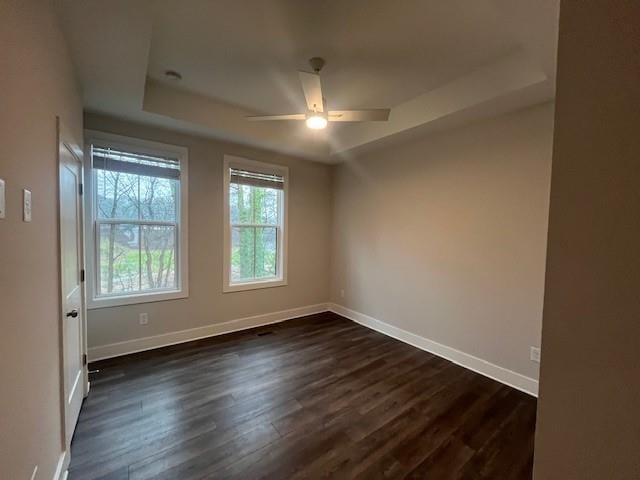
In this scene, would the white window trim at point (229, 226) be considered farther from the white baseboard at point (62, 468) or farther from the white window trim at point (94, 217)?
the white baseboard at point (62, 468)

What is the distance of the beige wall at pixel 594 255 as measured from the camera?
58 cm

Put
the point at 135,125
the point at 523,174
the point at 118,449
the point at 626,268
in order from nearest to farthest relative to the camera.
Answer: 1. the point at 626,268
2. the point at 118,449
3. the point at 523,174
4. the point at 135,125

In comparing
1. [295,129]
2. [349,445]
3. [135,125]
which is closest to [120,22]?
[135,125]

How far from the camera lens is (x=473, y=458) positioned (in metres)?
1.79

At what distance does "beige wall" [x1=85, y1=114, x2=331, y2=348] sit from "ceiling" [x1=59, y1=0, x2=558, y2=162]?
12.5 inches

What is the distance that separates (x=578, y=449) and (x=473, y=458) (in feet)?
4.83

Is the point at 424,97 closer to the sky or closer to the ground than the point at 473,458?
closer to the sky

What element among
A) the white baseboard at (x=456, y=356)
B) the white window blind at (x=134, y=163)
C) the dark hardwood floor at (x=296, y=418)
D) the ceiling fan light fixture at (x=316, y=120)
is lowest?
the dark hardwood floor at (x=296, y=418)

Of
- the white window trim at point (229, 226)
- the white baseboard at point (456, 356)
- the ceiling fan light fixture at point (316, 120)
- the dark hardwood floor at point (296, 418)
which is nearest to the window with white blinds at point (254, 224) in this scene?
the white window trim at point (229, 226)

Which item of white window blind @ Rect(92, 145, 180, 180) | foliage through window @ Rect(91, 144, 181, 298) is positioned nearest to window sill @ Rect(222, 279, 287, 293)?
foliage through window @ Rect(91, 144, 181, 298)

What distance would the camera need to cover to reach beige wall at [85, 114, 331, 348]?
121 inches

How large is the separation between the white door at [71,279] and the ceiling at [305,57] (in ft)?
2.26

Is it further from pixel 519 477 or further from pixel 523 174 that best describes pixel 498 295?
pixel 519 477

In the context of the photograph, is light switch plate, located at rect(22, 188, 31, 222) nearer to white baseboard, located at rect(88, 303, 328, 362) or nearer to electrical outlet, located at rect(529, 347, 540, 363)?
white baseboard, located at rect(88, 303, 328, 362)
